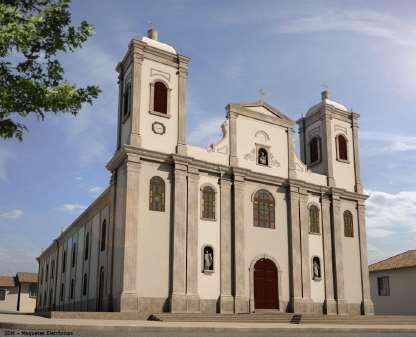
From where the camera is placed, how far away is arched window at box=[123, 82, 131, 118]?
26816 mm

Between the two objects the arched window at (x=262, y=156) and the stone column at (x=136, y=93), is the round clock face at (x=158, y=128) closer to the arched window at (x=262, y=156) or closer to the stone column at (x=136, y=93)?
the stone column at (x=136, y=93)

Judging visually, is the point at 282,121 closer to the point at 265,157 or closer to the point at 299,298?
the point at 265,157

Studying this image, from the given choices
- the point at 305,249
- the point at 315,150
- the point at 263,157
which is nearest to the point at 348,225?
the point at 305,249

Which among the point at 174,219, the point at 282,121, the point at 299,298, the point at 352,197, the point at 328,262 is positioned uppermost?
the point at 282,121

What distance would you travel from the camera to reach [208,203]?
26.7 m

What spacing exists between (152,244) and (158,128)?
244 inches

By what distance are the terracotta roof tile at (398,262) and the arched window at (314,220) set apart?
1005 cm

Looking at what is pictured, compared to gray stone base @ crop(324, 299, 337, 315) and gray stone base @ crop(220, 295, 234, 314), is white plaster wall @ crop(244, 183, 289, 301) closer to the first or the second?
gray stone base @ crop(220, 295, 234, 314)

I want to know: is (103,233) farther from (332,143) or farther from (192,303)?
(332,143)

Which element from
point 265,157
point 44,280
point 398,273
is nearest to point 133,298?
point 265,157

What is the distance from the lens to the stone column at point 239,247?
25922 mm

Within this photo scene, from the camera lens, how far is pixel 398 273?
3731 cm

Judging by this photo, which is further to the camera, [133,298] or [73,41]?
[133,298]

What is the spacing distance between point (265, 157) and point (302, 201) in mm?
3519
